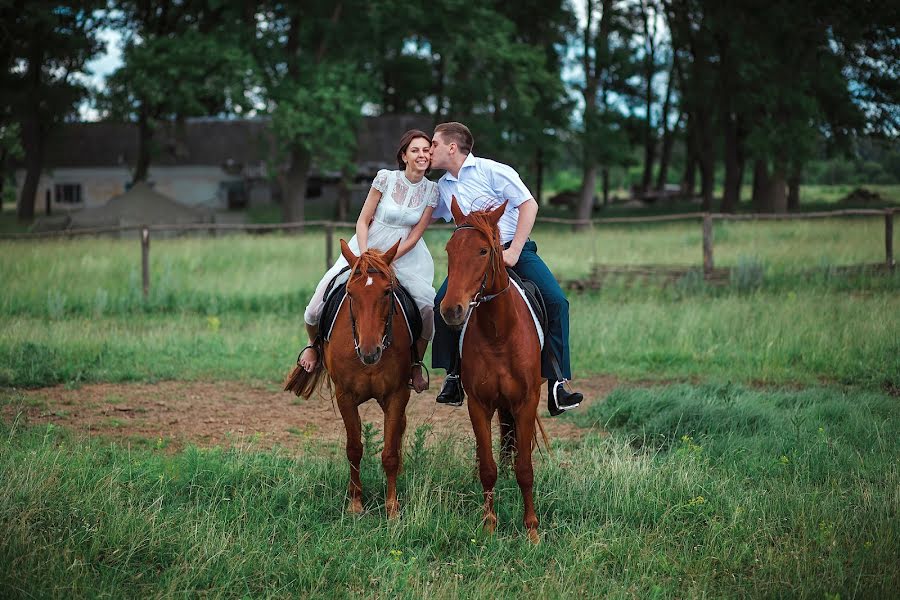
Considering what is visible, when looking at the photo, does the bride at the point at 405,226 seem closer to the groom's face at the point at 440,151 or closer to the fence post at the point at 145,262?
the groom's face at the point at 440,151

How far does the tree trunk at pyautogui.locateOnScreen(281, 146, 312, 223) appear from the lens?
30406mm

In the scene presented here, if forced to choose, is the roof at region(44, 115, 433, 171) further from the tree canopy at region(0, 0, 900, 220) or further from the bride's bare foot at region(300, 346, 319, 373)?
the bride's bare foot at region(300, 346, 319, 373)

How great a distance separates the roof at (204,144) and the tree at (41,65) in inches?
335

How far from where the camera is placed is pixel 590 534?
5.11 metres

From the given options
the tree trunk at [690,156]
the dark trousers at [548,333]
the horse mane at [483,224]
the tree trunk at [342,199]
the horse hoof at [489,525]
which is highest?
the tree trunk at [690,156]

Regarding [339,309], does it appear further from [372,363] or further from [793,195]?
[793,195]

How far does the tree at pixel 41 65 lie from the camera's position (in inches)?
1211

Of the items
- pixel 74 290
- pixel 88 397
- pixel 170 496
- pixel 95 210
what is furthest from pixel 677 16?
pixel 170 496

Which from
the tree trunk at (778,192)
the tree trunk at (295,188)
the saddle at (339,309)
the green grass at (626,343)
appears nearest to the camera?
the saddle at (339,309)

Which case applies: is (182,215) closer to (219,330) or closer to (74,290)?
(74,290)

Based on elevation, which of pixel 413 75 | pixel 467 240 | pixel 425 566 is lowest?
pixel 425 566

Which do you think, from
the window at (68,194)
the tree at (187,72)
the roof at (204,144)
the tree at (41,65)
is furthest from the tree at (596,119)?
the window at (68,194)

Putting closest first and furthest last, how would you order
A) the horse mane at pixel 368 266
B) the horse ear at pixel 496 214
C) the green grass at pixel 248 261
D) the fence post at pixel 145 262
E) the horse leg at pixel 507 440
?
the horse ear at pixel 496 214, the horse mane at pixel 368 266, the horse leg at pixel 507 440, the green grass at pixel 248 261, the fence post at pixel 145 262

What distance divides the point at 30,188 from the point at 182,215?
1045 cm
